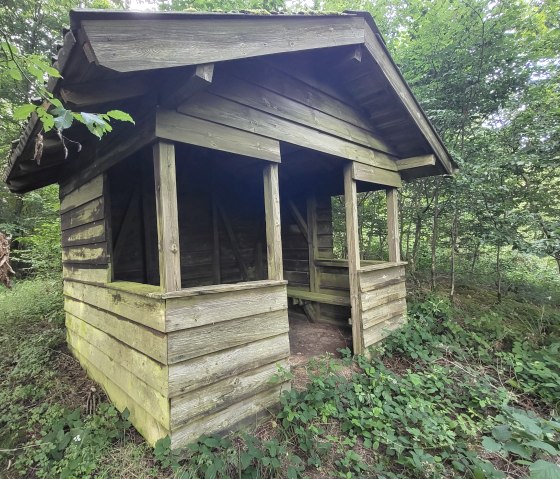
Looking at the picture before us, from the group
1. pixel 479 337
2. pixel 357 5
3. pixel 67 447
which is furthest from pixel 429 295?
pixel 357 5

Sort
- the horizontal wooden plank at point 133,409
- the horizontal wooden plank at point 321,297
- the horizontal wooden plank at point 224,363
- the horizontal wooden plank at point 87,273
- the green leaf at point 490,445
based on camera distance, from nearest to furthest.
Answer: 1. the green leaf at point 490,445
2. the horizontal wooden plank at point 224,363
3. the horizontal wooden plank at point 133,409
4. the horizontal wooden plank at point 87,273
5. the horizontal wooden plank at point 321,297

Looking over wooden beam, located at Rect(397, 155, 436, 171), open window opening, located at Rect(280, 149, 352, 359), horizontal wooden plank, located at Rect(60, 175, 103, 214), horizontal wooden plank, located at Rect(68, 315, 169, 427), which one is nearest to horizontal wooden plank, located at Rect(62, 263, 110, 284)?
horizontal wooden plank, located at Rect(68, 315, 169, 427)

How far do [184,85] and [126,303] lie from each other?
5.92 feet

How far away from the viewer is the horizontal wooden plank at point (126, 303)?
2.03m

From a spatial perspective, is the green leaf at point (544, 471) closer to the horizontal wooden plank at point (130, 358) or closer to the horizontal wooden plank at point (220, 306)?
the horizontal wooden plank at point (220, 306)

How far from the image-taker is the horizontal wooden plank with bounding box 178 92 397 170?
2.30 metres

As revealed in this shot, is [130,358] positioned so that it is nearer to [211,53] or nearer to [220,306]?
[220,306]

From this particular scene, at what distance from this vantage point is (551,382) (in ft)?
10.7

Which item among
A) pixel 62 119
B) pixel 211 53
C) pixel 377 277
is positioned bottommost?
pixel 377 277

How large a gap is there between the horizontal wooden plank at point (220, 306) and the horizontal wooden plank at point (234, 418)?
0.72 metres

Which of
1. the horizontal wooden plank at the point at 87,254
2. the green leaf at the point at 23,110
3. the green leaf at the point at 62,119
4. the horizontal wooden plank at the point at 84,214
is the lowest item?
the horizontal wooden plank at the point at 87,254

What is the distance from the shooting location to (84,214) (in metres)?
3.25

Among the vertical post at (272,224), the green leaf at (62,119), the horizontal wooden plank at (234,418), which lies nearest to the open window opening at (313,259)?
the vertical post at (272,224)

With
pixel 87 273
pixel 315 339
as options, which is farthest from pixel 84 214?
pixel 315 339
